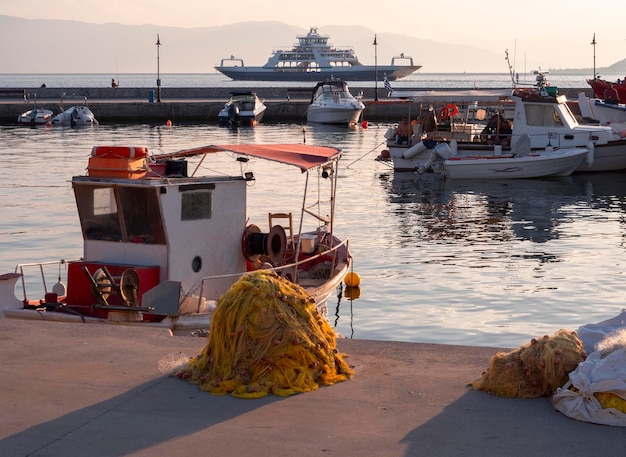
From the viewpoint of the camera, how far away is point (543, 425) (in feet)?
22.9

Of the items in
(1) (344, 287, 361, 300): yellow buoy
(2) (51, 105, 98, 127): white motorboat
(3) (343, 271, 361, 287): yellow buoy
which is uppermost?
(2) (51, 105, 98, 127): white motorboat

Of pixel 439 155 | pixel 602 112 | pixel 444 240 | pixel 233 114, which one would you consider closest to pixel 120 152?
pixel 444 240

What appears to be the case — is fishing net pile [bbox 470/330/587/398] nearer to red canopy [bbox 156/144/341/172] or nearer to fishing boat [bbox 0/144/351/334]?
fishing boat [bbox 0/144/351/334]

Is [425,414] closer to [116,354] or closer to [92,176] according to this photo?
[116,354]

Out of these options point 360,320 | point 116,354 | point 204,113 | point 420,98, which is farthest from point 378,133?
point 116,354

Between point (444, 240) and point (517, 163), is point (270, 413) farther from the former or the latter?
point (517, 163)

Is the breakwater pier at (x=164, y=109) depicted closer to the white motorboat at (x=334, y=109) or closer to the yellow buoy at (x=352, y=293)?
the white motorboat at (x=334, y=109)

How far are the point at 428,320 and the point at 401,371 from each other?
720 centimetres

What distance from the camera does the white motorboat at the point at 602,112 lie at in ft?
148

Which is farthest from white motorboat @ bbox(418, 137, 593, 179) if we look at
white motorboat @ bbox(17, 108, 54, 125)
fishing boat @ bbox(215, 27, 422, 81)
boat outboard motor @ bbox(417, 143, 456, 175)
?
fishing boat @ bbox(215, 27, 422, 81)

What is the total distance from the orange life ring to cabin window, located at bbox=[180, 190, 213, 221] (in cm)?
71

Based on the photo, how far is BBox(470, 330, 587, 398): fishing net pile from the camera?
7.49m

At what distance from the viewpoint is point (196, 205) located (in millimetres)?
12633

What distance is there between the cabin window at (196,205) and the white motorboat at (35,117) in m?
54.1
